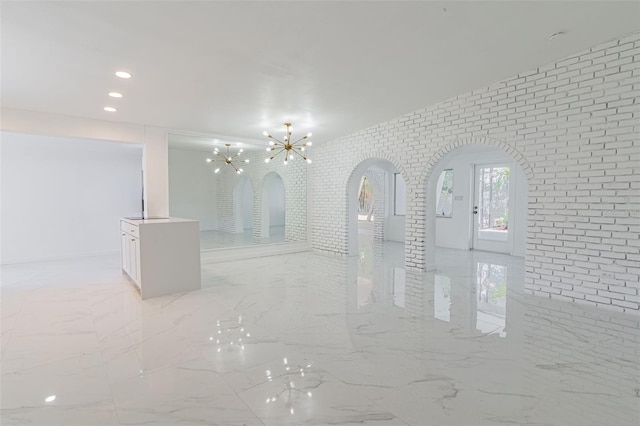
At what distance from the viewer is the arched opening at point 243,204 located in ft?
33.1

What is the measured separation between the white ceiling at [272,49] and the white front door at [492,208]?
356 centimetres

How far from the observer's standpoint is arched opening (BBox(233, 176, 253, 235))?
1009 centimetres

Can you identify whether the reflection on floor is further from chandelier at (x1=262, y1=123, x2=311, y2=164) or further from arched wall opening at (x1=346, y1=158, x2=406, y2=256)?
arched wall opening at (x1=346, y1=158, x2=406, y2=256)

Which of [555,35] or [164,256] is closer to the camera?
[555,35]

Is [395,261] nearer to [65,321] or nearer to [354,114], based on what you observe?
[354,114]

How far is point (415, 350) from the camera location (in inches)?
115

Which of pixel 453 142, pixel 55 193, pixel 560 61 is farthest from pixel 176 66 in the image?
pixel 55 193

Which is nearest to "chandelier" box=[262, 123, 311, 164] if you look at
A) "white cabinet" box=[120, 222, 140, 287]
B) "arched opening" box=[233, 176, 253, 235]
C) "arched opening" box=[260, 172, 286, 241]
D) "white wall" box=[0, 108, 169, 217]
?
"arched opening" box=[260, 172, 286, 241]

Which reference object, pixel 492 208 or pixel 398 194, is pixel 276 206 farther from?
pixel 492 208

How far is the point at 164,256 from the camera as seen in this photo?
4574mm

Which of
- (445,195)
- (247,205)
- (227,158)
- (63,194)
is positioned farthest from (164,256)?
(445,195)

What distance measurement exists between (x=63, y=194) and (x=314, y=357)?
23.7ft

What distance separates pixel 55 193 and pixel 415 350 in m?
7.84

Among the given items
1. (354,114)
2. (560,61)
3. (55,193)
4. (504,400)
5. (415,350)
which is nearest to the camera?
(504,400)
